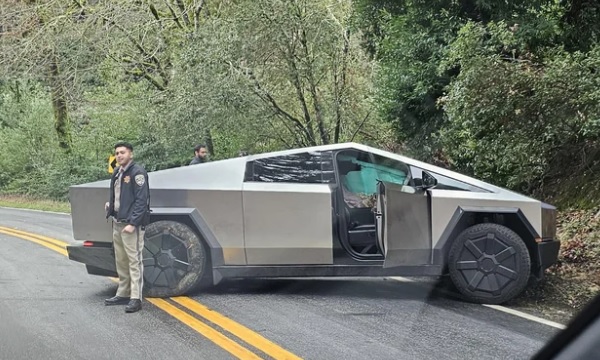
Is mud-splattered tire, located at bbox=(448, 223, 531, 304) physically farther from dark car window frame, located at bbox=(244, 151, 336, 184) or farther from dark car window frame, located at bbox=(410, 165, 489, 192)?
dark car window frame, located at bbox=(244, 151, 336, 184)

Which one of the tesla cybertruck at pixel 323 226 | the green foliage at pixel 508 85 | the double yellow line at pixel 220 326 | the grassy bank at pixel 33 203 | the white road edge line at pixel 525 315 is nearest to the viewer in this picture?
the double yellow line at pixel 220 326

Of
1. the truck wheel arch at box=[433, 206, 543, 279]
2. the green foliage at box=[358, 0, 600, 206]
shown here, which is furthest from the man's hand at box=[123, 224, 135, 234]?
the green foliage at box=[358, 0, 600, 206]

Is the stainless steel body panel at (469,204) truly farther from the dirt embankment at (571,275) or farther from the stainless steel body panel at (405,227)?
the dirt embankment at (571,275)

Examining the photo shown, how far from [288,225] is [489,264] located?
2.07 meters

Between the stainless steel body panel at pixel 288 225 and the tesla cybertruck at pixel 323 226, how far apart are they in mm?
11

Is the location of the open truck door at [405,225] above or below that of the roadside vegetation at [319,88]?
below

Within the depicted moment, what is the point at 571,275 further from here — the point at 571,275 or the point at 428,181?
the point at 428,181

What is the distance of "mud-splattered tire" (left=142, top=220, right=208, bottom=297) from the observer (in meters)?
7.04

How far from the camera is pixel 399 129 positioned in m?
13.8

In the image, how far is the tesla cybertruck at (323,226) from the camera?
6.65m

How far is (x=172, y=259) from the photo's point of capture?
23.3ft

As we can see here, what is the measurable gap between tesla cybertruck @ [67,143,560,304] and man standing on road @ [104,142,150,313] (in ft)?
0.94

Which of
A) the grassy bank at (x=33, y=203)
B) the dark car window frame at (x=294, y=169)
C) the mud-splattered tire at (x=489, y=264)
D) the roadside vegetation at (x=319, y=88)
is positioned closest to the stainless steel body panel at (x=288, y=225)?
the dark car window frame at (x=294, y=169)

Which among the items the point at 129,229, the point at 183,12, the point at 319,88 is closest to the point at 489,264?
the point at 129,229
